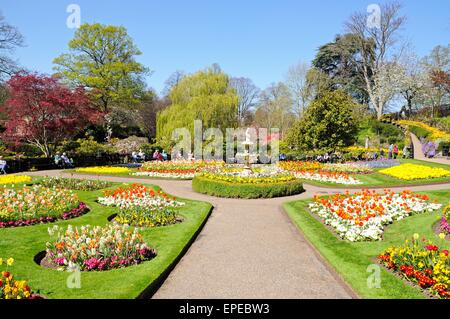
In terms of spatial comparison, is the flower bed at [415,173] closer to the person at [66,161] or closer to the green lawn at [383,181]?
the green lawn at [383,181]

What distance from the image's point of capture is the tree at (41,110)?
2288 centimetres

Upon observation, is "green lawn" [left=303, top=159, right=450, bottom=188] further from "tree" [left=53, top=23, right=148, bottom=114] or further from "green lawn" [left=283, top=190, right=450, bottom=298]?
"tree" [left=53, top=23, right=148, bottom=114]

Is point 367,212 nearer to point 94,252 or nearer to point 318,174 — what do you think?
point 94,252

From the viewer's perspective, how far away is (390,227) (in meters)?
9.68

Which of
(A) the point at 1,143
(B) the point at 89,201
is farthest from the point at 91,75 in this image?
(B) the point at 89,201

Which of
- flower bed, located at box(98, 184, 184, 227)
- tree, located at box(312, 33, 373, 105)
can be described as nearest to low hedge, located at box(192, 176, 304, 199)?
flower bed, located at box(98, 184, 184, 227)

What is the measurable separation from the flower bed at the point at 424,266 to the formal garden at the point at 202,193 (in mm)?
25

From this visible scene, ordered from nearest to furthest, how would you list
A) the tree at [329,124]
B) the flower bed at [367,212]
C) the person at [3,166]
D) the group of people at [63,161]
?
the flower bed at [367,212] → the person at [3,166] → the group of people at [63,161] → the tree at [329,124]

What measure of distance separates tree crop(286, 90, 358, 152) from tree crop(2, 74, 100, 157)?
1605 centimetres

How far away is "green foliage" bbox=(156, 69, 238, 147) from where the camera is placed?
32656 mm

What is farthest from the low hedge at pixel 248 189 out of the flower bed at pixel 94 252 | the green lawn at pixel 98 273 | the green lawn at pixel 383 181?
the flower bed at pixel 94 252

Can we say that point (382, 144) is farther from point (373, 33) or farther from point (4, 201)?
point (4, 201)

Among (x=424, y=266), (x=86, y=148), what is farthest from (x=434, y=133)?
(x=424, y=266)

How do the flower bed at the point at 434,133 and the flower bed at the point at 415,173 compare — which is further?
the flower bed at the point at 434,133
